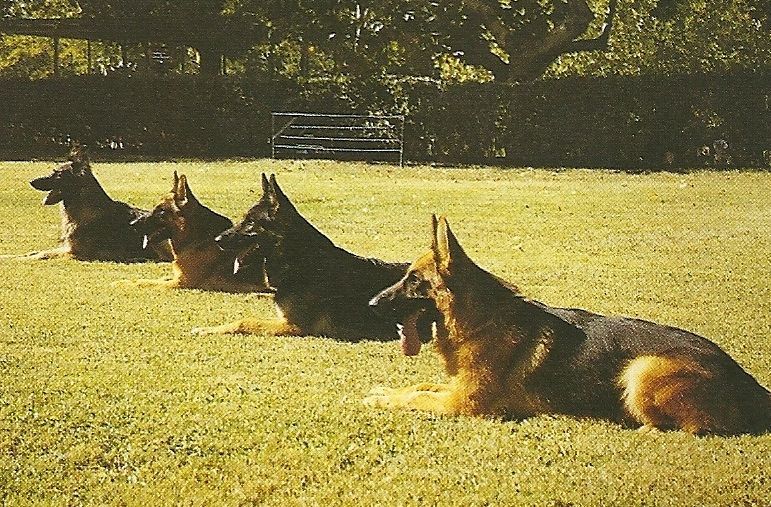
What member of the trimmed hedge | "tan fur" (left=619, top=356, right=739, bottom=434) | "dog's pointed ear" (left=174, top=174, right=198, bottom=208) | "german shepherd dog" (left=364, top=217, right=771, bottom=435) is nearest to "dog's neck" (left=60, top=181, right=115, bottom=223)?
the trimmed hedge

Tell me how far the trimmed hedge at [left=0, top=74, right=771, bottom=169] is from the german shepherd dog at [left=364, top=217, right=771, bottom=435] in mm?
509

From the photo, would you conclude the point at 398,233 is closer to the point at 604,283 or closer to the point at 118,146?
the point at 604,283

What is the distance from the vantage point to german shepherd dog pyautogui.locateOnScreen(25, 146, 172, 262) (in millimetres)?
3230

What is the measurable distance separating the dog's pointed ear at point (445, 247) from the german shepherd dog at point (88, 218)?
1047mm

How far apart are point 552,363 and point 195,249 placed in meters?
1.16

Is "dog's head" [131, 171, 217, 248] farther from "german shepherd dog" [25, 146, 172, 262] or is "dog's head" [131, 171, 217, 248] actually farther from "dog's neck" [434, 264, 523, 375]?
"dog's neck" [434, 264, 523, 375]

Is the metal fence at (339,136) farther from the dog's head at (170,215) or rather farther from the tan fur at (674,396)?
the tan fur at (674,396)

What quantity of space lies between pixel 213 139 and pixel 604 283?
1.30m

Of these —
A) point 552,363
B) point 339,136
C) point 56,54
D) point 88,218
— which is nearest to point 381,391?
point 552,363

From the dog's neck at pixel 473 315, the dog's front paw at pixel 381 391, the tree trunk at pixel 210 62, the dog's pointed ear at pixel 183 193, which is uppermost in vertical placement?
the tree trunk at pixel 210 62

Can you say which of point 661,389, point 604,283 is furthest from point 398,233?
point 661,389

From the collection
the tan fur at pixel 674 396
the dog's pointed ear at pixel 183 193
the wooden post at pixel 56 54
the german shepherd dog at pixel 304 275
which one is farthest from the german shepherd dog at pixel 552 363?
the wooden post at pixel 56 54

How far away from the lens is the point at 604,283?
9.50 ft

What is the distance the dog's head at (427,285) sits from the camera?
9.16ft
